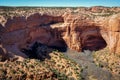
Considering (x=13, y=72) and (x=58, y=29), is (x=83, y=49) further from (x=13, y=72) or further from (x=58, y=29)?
(x=13, y=72)

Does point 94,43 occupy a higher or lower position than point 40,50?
higher

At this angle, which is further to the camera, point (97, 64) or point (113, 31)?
point (113, 31)

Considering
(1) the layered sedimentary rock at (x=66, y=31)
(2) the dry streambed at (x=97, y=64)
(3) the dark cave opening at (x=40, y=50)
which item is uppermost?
(1) the layered sedimentary rock at (x=66, y=31)

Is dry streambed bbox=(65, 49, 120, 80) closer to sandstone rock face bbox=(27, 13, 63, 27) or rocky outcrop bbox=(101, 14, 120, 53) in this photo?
rocky outcrop bbox=(101, 14, 120, 53)

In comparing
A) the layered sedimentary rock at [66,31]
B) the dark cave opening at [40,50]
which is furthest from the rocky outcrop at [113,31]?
the dark cave opening at [40,50]

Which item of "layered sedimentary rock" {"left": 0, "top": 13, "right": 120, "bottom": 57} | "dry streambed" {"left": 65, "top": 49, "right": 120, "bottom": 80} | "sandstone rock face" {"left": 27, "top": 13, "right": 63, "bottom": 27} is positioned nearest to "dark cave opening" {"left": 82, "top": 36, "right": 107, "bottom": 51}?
"layered sedimentary rock" {"left": 0, "top": 13, "right": 120, "bottom": 57}

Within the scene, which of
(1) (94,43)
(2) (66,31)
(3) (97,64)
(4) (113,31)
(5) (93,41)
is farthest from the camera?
(1) (94,43)

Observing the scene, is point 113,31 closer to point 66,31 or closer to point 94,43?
point 94,43

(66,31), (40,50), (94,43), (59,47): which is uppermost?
(66,31)

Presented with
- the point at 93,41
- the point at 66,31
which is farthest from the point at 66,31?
the point at 93,41

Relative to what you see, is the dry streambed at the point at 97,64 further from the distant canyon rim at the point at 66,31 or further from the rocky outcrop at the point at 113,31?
the rocky outcrop at the point at 113,31
